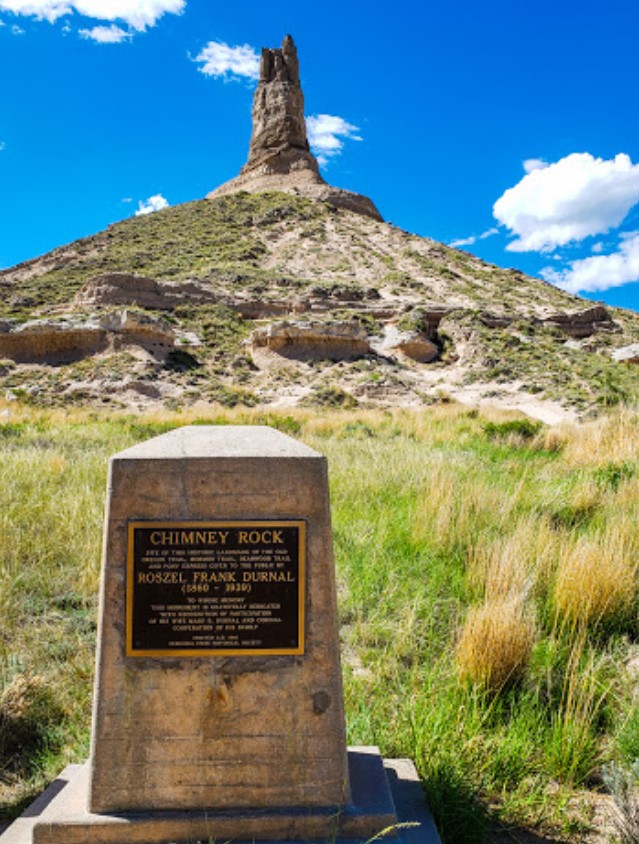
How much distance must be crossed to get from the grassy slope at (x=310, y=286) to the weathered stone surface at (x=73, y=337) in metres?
1.50

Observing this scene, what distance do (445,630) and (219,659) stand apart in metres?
2.03

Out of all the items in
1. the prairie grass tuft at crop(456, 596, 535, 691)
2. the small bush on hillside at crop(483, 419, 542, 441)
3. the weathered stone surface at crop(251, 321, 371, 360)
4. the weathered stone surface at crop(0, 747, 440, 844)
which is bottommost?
the weathered stone surface at crop(0, 747, 440, 844)

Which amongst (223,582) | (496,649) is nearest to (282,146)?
(496,649)

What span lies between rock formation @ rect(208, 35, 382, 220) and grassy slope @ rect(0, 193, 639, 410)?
4.34 meters

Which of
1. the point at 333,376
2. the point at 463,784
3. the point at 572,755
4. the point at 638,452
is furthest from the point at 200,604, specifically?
the point at 333,376

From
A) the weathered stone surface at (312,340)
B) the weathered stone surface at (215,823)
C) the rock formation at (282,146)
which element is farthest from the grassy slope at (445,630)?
the rock formation at (282,146)

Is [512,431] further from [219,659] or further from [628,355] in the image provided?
[628,355]

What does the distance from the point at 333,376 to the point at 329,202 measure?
38201 mm

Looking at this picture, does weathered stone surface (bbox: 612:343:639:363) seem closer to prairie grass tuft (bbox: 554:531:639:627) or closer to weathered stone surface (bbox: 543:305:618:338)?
weathered stone surface (bbox: 543:305:618:338)

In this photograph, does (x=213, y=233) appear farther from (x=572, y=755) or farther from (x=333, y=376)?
(x=572, y=755)

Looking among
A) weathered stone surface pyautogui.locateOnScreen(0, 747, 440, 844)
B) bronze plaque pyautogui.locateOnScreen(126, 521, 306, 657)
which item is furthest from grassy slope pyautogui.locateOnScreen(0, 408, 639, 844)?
bronze plaque pyautogui.locateOnScreen(126, 521, 306, 657)

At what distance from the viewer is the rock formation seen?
A: 6462 centimetres

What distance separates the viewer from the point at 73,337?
97.7 ft

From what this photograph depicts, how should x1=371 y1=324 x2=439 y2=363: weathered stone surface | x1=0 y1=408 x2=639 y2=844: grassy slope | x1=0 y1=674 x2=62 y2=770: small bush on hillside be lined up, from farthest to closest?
x1=371 y1=324 x2=439 y2=363: weathered stone surface → x1=0 y1=674 x2=62 y2=770: small bush on hillside → x1=0 y1=408 x2=639 y2=844: grassy slope
